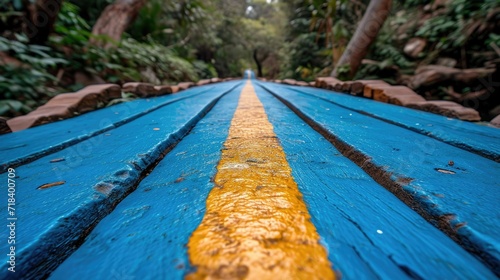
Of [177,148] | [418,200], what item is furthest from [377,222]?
[177,148]

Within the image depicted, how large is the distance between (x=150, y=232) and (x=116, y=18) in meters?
5.87

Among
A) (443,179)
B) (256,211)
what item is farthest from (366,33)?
(256,211)

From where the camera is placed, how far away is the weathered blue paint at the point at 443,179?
364mm

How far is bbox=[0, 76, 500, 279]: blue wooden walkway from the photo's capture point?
1.04 ft

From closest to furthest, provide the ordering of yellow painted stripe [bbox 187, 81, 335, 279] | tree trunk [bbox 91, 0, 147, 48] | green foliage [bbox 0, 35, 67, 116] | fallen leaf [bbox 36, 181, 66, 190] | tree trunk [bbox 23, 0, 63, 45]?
1. yellow painted stripe [bbox 187, 81, 335, 279]
2. fallen leaf [bbox 36, 181, 66, 190]
3. green foliage [bbox 0, 35, 67, 116]
4. tree trunk [bbox 23, 0, 63, 45]
5. tree trunk [bbox 91, 0, 147, 48]

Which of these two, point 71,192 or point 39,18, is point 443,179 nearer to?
point 71,192

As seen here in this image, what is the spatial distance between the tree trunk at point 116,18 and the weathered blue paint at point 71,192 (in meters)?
4.80

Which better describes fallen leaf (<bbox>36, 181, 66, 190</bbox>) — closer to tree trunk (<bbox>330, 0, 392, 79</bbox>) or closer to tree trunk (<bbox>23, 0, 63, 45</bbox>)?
tree trunk (<bbox>23, 0, 63, 45</bbox>)

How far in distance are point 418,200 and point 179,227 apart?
50cm

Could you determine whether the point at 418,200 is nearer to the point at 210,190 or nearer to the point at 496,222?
the point at 496,222

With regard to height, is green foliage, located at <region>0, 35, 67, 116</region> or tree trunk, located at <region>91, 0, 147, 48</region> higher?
tree trunk, located at <region>91, 0, 147, 48</region>

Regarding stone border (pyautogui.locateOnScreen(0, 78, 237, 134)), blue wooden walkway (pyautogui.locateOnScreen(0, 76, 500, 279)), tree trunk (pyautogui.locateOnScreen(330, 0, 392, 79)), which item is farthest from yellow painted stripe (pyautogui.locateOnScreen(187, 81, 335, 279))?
tree trunk (pyautogui.locateOnScreen(330, 0, 392, 79))

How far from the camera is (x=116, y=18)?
4.70m

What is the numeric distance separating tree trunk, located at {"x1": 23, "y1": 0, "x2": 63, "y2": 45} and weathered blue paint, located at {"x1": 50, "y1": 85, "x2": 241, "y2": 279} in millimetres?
3769
